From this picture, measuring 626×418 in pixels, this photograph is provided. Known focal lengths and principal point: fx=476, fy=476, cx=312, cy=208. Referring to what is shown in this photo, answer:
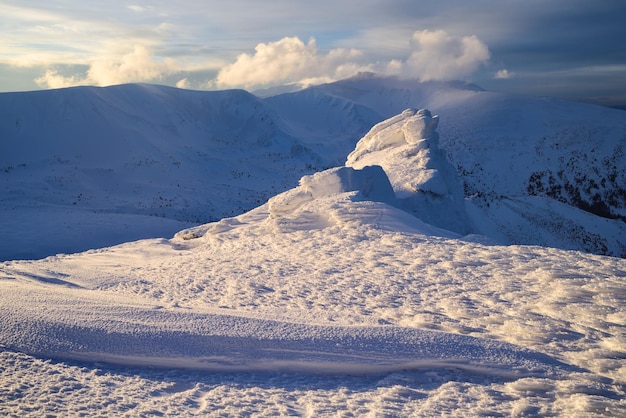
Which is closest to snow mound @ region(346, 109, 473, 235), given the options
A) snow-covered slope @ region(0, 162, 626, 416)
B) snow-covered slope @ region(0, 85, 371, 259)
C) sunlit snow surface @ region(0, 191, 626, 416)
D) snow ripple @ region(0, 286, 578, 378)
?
snow-covered slope @ region(0, 162, 626, 416)

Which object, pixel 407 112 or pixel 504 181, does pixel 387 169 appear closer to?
pixel 407 112

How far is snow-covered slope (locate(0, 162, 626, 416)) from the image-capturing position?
414 cm

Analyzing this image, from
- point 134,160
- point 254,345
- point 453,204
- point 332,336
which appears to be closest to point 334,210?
point 332,336

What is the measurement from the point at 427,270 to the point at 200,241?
6163 mm

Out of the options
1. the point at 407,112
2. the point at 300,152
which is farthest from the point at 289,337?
the point at 300,152

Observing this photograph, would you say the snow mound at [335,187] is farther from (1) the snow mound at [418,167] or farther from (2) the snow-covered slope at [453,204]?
(1) the snow mound at [418,167]

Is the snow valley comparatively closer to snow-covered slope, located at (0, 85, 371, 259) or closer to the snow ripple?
the snow ripple

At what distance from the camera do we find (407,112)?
19844 mm

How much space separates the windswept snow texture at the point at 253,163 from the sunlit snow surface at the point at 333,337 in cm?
722

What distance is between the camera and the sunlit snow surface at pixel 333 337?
163 inches

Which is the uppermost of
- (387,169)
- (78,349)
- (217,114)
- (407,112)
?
(217,114)

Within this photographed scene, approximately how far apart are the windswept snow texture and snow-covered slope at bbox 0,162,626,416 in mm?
7114

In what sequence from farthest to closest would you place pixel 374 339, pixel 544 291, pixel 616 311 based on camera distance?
pixel 544 291
pixel 616 311
pixel 374 339

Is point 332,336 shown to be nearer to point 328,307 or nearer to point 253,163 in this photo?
point 328,307
